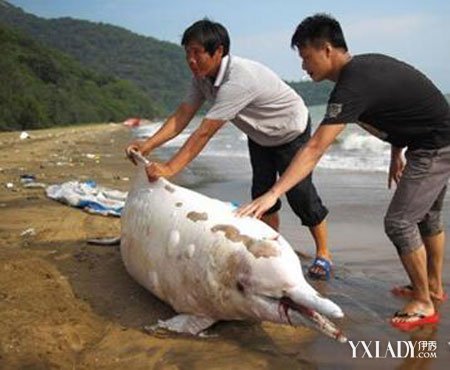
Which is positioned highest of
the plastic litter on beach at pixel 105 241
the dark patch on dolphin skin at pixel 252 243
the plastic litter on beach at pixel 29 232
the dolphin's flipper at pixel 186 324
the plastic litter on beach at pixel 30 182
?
the dark patch on dolphin skin at pixel 252 243

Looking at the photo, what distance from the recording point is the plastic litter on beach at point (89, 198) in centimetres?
705

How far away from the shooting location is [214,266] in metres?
3.41

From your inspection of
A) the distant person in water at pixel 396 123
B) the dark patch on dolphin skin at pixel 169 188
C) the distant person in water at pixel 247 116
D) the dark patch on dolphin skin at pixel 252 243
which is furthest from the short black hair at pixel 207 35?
the dark patch on dolphin skin at pixel 252 243

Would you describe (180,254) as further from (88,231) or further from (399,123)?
(88,231)

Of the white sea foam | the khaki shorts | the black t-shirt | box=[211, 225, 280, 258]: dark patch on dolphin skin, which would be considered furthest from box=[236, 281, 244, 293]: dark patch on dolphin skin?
the white sea foam

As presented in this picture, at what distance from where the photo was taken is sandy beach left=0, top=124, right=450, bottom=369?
318 cm

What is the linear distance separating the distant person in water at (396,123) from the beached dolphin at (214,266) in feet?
0.74

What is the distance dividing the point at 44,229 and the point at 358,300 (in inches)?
129

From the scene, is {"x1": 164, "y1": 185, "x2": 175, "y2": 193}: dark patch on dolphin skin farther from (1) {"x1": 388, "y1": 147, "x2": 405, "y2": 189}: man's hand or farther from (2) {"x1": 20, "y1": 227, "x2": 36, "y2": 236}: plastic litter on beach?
(2) {"x1": 20, "y1": 227, "x2": 36, "y2": 236}: plastic litter on beach

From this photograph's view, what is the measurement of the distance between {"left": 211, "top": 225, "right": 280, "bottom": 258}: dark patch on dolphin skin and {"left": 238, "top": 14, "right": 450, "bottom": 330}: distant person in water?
0.16 metres

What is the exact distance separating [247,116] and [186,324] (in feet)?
5.41

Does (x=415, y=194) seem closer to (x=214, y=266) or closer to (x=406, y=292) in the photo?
(x=406, y=292)

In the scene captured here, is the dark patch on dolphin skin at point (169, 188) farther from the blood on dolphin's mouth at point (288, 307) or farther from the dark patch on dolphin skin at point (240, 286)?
the blood on dolphin's mouth at point (288, 307)

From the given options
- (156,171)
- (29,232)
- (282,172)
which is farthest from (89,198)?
(156,171)
